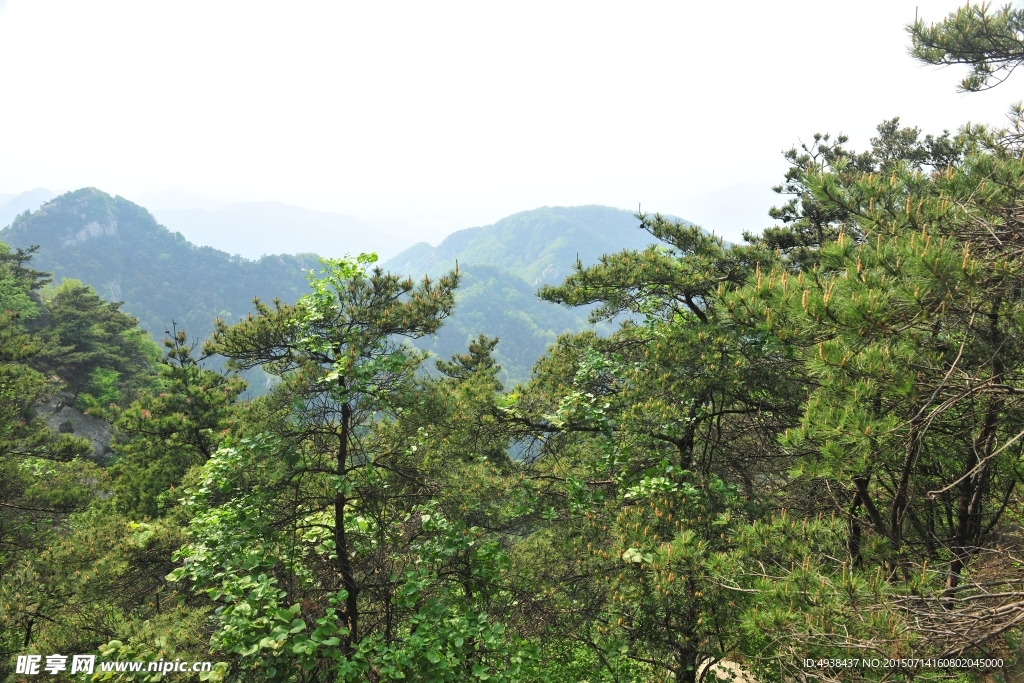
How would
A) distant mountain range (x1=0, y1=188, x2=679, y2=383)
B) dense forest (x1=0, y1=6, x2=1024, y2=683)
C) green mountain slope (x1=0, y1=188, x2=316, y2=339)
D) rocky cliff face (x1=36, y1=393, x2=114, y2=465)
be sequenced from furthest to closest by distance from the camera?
distant mountain range (x1=0, y1=188, x2=679, y2=383), green mountain slope (x1=0, y1=188, x2=316, y2=339), rocky cliff face (x1=36, y1=393, x2=114, y2=465), dense forest (x1=0, y1=6, x2=1024, y2=683)

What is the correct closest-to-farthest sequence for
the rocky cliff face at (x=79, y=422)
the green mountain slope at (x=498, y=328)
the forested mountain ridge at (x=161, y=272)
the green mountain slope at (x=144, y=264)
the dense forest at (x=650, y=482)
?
1. the dense forest at (x=650, y=482)
2. the rocky cliff face at (x=79, y=422)
3. the green mountain slope at (x=144, y=264)
4. the forested mountain ridge at (x=161, y=272)
5. the green mountain slope at (x=498, y=328)

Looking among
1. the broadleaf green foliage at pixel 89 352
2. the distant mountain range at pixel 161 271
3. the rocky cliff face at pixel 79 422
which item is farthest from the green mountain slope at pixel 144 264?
the rocky cliff face at pixel 79 422

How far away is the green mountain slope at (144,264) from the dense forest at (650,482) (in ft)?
495

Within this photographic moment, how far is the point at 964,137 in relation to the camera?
272 inches

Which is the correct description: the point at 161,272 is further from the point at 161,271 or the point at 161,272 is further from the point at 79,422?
the point at 79,422

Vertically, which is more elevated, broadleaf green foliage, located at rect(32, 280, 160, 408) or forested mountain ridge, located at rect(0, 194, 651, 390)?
forested mountain ridge, located at rect(0, 194, 651, 390)

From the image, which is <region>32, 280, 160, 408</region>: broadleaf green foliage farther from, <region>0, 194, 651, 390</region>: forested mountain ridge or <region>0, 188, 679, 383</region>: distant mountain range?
<region>0, 194, 651, 390</region>: forested mountain ridge

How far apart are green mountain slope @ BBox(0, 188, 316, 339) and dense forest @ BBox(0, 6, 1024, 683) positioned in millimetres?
150881

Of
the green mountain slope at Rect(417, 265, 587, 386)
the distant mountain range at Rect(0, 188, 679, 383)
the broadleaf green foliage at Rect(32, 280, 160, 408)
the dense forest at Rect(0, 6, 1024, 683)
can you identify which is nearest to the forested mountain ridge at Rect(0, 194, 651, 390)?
the distant mountain range at Rect(0, 188, 679, 383)

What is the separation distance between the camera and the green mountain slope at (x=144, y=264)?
146500 mm

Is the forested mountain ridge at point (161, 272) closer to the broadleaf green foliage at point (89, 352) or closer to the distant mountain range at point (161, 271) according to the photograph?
the distant mountain range at point (161, 271)

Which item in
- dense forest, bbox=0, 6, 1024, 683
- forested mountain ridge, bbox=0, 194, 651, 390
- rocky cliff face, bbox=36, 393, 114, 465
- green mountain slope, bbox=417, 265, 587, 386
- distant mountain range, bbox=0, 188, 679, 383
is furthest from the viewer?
green mountain slope, bbox=417, 265, 587, 386

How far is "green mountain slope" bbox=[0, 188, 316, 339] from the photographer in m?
146

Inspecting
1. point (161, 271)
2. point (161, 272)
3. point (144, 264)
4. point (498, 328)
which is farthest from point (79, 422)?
point (144, 264)
